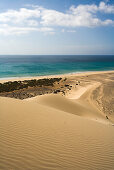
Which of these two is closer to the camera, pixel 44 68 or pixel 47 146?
pixel 47 146

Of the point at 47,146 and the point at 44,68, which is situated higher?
the point at 44,68

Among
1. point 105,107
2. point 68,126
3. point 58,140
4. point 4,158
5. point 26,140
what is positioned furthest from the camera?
point 105,107

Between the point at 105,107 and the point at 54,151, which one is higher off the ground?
the point at 54,151

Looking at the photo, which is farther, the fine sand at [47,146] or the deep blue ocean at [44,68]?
the deep blue ocean at [44,68]

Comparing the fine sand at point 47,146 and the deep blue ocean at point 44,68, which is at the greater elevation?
the deep blue ocean at point 44,68

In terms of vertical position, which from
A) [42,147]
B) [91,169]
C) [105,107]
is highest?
[42,147]

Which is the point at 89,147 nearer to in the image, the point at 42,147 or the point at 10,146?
A: the point at 42,147

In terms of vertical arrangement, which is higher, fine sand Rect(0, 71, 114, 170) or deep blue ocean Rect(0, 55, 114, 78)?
deep blue ocean Rect(0, 55, 114, 78)

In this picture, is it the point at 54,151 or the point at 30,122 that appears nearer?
the point at 54,151

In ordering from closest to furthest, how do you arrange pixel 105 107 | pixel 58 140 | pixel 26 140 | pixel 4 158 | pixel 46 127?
1. pixel 4 158
2. pixel 26 140
3. pixel 58 140
4. pixel 46 127
5. pixel 105 107

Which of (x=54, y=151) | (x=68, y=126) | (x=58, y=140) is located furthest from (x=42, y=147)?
(x=68, y=126)

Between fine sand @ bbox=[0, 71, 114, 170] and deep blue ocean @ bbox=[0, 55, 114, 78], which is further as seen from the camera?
deep blue ocean @ bbox=[0, 55, 114, 78]
